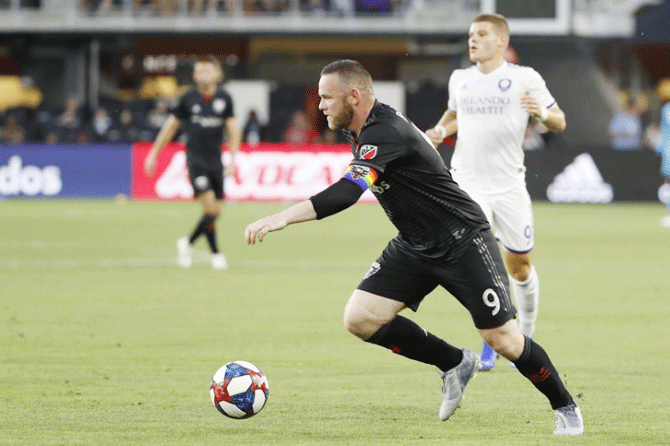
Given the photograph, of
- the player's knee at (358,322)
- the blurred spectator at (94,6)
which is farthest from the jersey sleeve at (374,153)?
the blurred spectator at (94,6)

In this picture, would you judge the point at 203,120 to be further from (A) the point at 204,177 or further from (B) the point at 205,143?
(A) the point at 204,177

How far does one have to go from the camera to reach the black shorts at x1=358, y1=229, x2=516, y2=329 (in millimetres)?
7016

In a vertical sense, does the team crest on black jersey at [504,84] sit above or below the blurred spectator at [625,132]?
above

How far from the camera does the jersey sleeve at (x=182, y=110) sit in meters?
16.4

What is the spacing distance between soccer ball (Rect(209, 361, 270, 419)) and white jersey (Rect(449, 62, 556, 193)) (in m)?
2.96

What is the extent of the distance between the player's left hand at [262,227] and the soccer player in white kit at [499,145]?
325 cm

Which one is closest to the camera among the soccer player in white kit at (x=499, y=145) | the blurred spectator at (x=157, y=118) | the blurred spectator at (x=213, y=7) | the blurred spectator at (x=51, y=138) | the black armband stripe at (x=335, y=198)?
the black armband stripe at (x=335, y=198)

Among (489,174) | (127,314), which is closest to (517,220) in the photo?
(489,174)

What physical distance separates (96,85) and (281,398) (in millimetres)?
35071

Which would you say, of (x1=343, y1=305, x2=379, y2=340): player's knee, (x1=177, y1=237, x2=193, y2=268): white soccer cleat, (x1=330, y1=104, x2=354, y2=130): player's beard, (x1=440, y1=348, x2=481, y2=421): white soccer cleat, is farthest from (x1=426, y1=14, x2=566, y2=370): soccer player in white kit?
(x1=177, y1=237, x2=193, y2=268): white soccer cleat

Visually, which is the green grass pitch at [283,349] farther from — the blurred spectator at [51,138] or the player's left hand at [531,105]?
the blurred spectator at [51,138]

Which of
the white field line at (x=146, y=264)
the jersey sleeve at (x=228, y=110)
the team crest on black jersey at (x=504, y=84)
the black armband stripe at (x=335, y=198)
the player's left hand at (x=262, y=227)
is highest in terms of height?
the team crest on black jersey at (x=504, y=84)

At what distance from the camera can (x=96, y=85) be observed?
1652 inches

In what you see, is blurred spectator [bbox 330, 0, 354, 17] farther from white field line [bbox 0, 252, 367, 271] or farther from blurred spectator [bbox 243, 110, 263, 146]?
white field line [bbox 0, 252, 367, 271]
